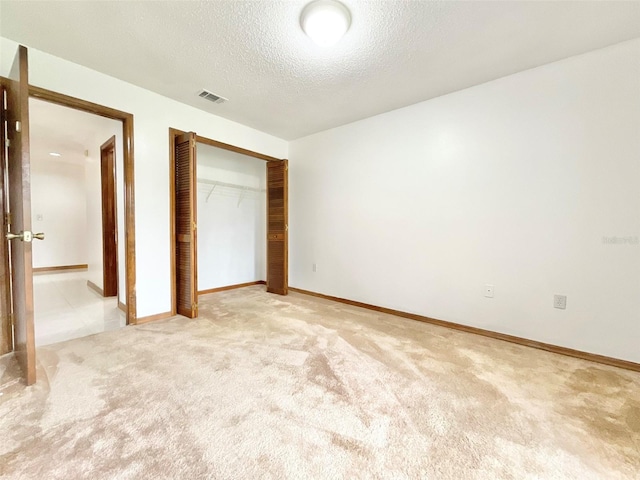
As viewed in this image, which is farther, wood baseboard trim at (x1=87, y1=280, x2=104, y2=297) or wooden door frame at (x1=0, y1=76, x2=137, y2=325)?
wood baseboard trim at (x1=87, y1=280, x2=104, y2=297)

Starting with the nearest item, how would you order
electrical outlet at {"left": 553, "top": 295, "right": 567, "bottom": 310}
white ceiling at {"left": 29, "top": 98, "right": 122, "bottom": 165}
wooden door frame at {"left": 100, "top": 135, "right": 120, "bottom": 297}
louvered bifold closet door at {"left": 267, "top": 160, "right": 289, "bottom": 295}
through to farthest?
electrical outlet at {"left": 553, "top": 295, "right": 567, "bottom": 310}, white ceiling at {"left": 29, "top": 98, "right": 122, "bottom": 165}, wooden door frame at {"left": 100, "top": 135, "right": 120, "bottom": 297}, louvered bifold closet door at {"left": 267, "top": 160, "right": 289, "bottom": 295}

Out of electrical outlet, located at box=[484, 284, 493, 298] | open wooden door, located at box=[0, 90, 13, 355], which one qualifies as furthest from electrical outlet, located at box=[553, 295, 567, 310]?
open wooden door, located at box=[0, 90, 13, 355]

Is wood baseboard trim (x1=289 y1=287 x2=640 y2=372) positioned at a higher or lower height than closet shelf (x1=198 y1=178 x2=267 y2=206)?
lower

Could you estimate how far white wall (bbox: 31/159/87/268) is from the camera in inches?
236

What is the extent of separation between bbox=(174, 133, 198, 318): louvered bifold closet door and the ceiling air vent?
0.43m

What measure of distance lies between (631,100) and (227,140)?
156 inches

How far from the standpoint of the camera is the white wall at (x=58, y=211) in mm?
5992

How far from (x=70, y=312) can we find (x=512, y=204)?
5.12 meters

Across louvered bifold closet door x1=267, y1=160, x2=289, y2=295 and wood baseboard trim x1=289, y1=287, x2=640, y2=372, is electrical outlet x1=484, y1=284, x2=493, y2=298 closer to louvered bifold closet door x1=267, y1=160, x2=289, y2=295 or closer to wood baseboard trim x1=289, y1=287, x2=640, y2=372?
wood baseboard trim x1=289, y1=287, x2=640, y2=372

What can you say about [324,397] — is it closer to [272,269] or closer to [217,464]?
[217,464]

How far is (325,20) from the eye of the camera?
5.61 feet

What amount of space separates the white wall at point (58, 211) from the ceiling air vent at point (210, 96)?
5460 mm

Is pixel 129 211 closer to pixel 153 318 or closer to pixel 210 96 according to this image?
pixel 153 318

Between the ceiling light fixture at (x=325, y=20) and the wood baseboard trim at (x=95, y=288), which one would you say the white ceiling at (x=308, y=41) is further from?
the wood baseboard trim at (x=95, y=288)
